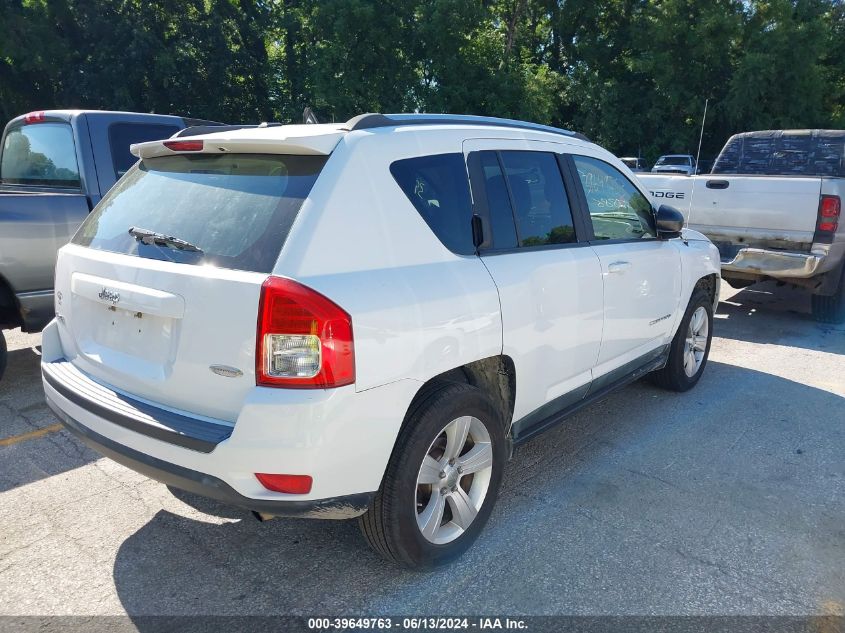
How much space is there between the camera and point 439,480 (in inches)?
109

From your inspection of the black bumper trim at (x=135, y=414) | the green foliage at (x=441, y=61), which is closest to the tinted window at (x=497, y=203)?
the black bumper trim at (x=135, y=414)

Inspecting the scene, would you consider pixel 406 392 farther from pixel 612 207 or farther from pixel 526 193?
pixel 612 207

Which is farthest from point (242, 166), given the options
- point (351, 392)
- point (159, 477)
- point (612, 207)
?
point (612, 207)

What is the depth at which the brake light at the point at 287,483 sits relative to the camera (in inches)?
88.9

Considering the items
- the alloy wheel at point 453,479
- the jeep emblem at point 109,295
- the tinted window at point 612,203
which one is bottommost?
the alloy wheel at point 453,479

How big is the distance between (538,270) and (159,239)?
1706 mm

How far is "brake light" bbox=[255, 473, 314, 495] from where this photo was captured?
2258 mm

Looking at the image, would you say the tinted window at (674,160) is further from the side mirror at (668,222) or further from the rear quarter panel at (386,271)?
the rear quarter panel at (386,271)

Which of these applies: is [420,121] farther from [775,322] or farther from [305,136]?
[775,322]

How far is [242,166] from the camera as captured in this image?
265 cm

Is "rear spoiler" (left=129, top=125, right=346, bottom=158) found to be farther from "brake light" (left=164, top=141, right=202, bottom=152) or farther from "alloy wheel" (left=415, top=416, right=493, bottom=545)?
"alloy wheel" (left=415, top=416, right=493, bottom=545)

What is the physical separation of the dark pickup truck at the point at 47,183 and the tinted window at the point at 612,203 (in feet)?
12.4

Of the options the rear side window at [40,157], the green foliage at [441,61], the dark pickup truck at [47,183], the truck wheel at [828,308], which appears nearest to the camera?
the dark pickup truck at [47,183]

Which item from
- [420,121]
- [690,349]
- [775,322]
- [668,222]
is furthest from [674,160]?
[420,121]
